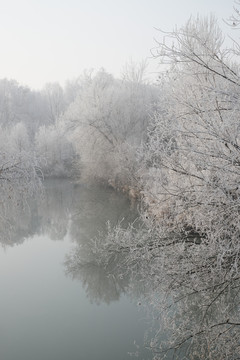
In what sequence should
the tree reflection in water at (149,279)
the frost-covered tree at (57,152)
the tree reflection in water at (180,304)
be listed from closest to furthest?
the tree reflection in water at (180,304) → the tree reflection in water at (149,279) → the frost-covered tree at (57,152)

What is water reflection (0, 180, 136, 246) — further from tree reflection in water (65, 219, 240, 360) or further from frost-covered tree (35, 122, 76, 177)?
frost-covered tree (35, 122, 76, 177)

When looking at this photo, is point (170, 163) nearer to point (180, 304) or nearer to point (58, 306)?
point (180, 304)

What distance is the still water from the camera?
505 centimetres

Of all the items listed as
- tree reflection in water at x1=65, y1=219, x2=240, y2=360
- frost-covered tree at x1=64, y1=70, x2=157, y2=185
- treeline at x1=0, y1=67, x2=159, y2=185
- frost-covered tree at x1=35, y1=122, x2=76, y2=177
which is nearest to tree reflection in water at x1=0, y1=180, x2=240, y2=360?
tree reflection in water at x1=65, y1=219, x2=240, y2=360

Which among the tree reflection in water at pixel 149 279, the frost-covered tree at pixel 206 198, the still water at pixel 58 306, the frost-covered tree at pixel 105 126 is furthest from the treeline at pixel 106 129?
the frost-covered tree at pixel 206 198

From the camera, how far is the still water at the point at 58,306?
5055mm

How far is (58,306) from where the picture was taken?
6227 millimetres

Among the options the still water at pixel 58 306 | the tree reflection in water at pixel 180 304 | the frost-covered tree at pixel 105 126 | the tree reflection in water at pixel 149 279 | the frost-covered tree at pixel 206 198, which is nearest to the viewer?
the frost-covered tree at pixel 206 198

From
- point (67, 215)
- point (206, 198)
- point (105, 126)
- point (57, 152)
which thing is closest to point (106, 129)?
point (105, 126)

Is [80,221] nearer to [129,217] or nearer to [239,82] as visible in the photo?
[129,217]

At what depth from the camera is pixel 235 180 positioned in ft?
12.9

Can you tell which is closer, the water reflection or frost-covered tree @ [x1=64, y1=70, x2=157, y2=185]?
the water reflection

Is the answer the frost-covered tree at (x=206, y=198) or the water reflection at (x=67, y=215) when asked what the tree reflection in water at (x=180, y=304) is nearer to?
the frost-covered tree at (x=206, y=198)

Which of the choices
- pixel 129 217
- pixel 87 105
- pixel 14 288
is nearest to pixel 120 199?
pixel 129 217
